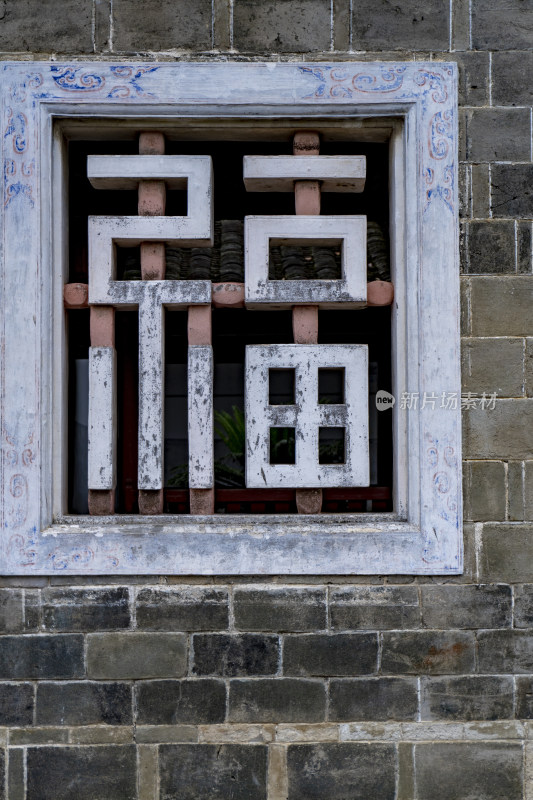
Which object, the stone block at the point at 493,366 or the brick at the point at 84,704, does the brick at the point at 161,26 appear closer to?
the stone block at the point at 493,366

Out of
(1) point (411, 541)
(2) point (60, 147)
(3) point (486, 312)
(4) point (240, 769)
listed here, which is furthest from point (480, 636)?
(2) point (60, 147)

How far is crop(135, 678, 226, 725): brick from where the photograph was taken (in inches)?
119

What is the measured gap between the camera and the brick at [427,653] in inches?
120

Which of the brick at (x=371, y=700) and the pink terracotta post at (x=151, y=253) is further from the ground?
the pink terracotta post at (x=151, y=253)

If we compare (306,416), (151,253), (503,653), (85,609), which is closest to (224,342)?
(151,253)

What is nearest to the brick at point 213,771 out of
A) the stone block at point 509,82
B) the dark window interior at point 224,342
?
the dark window interior at point 224,342

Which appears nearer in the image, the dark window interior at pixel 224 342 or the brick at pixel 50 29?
the brick at pixel 50 29

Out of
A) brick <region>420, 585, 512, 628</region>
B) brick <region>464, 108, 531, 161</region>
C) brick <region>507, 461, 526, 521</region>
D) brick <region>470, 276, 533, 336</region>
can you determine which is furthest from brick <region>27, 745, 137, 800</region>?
brick <region>464, 108, 531, 161</region>

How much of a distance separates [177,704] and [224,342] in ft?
6.06

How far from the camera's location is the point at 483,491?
308cm

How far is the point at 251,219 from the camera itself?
312 centimetres

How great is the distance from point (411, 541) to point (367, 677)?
0.60m

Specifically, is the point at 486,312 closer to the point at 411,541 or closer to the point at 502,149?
the point at 502,149

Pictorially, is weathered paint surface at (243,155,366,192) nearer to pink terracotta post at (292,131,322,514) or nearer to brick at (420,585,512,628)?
pink terracotta post at (292,131,322,514)
